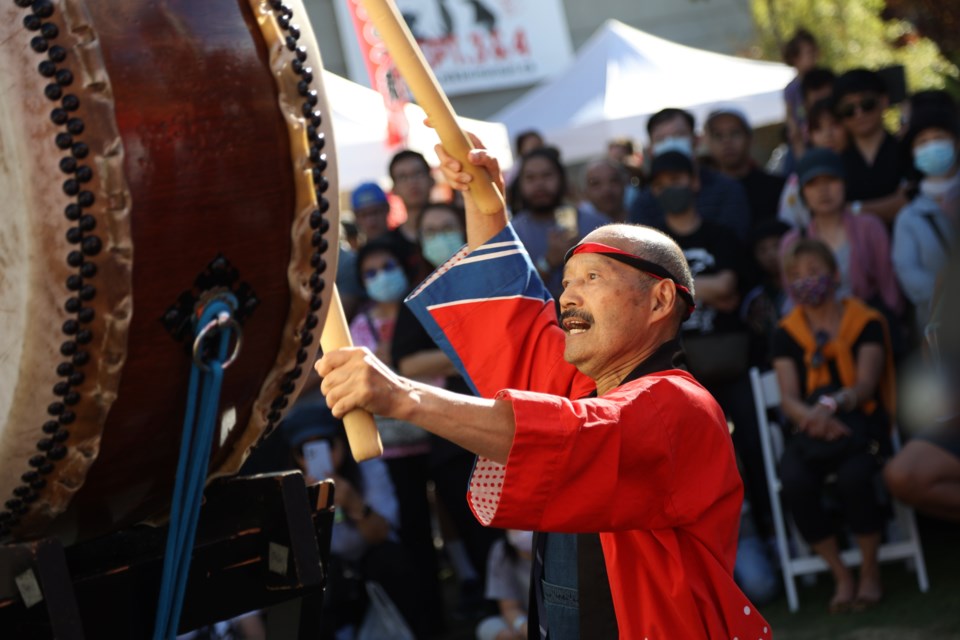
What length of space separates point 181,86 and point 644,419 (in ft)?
3.07

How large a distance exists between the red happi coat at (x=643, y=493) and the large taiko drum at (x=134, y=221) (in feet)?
1.66

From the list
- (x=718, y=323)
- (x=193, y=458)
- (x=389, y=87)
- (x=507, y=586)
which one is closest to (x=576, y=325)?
(x=193, y=458)

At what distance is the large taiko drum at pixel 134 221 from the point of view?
196cm

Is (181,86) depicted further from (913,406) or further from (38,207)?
(913,406)

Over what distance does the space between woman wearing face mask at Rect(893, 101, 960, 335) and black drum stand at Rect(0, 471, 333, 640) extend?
10.3ft

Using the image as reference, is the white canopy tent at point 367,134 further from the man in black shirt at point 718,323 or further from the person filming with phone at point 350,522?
the person filming with phone at point 350,522

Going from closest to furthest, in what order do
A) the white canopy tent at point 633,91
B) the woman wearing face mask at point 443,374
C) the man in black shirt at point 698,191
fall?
the woman wearing face mask at point 443,374 < the man in black shirt at point 698,191 < the white canopy tent at point 633,91

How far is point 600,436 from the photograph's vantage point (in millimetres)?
2088

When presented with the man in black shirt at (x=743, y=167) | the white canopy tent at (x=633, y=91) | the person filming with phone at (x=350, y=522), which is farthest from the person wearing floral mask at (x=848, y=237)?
the white canopy tent at (x=633, y=91)

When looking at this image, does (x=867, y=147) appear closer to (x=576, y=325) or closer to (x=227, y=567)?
(x=576, y=325)

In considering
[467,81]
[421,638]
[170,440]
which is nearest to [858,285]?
[421,638]

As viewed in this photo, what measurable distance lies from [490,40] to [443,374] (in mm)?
12861

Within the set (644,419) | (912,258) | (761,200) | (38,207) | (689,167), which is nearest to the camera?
(38,207)

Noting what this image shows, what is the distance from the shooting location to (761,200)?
6242 mm
